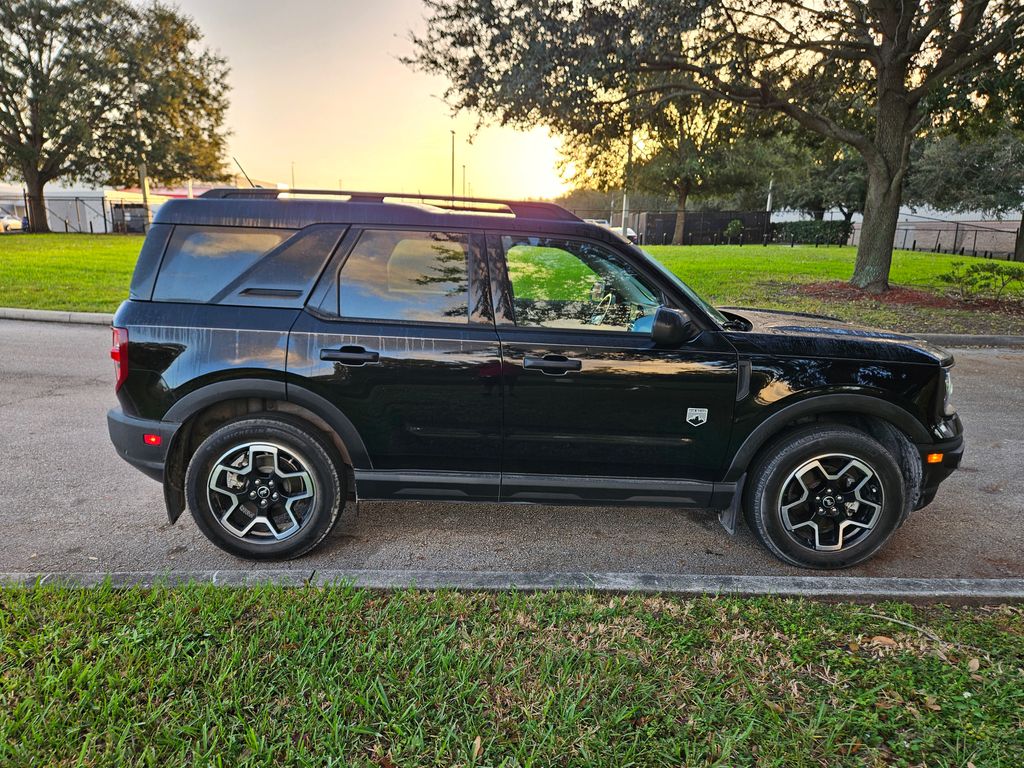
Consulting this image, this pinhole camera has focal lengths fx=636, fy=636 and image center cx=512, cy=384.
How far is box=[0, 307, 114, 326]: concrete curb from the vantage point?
10219 millimetres

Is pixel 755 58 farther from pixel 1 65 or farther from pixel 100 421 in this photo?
pixel 1 65

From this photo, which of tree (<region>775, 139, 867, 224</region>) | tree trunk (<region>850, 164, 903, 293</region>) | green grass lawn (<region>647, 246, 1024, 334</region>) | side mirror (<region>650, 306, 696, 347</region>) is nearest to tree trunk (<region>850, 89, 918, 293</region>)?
tree trunk (<region>850, 164, 903, 293</region>)

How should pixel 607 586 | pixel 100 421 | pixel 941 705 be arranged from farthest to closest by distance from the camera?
pixel 100 421
pixel 607 586
pixel 941 705

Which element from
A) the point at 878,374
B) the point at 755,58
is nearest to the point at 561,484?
the point at 878,374

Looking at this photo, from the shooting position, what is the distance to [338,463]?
340 cm

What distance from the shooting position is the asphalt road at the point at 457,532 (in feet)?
11.3

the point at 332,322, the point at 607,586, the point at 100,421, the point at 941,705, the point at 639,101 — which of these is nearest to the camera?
the point at 941,705

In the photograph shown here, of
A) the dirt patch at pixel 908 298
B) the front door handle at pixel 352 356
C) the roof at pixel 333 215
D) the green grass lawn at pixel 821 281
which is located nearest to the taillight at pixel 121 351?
the roof at pixel 333 215

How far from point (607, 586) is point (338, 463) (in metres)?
1.53

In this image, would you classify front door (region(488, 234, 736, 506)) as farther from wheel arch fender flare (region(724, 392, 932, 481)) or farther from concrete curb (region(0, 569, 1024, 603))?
concrete curb (region(0, 569, 1024, 603))

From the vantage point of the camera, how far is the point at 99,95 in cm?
3206

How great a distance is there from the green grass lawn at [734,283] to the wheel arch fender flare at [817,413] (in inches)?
246

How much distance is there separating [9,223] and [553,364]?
4460cm

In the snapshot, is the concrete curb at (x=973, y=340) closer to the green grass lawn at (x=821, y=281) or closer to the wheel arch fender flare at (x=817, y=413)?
the green grass lawn at (x=821, y=281)
